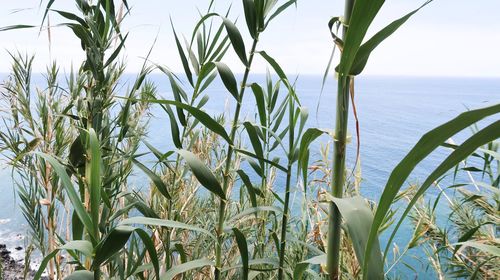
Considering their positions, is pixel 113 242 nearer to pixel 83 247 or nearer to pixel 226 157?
pixel 83 247

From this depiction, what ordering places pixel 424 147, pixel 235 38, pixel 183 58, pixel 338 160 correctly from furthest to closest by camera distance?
pixel 183 58, pixel 235 38, pixel 338 160, pixel 424 147

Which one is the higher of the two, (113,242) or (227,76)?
(227,76)

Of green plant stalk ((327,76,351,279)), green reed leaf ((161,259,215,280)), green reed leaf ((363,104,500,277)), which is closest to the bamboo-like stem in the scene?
green plant stalk ((327,76,351,279))

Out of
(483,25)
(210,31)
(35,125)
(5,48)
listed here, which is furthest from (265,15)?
(483,25)

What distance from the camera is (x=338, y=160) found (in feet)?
1.04

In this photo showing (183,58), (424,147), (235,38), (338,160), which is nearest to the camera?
(424,147)

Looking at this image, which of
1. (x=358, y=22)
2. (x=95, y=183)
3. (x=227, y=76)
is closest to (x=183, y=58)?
(x=227, y=76)

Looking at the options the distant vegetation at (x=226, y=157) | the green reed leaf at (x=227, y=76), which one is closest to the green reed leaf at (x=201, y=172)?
the distant vegetation at (x=226, y=157)

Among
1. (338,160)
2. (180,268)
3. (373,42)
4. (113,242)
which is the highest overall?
(373,42)

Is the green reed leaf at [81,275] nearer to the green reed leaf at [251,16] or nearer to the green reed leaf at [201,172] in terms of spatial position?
the green reed leaf at [201,172]

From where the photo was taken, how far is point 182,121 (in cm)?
62

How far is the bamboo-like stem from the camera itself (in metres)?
0.30

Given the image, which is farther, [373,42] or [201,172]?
[201,172]

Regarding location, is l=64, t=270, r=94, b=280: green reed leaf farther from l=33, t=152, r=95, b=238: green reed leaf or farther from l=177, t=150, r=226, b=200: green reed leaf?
l=177, t=150, r=226, b=200: green reed leaf
